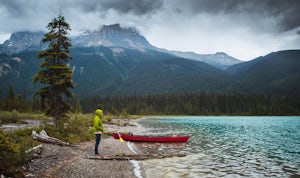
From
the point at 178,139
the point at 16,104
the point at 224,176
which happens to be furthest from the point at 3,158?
the point at 16,104

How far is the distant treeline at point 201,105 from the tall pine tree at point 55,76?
141 m

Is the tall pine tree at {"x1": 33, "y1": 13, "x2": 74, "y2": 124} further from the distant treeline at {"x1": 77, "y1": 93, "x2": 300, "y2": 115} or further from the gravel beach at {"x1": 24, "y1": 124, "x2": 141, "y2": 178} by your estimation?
the distant treeline at {"x1": 77, "y1": 93, "x2": 300, "y2": 115}

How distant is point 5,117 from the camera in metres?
50.1

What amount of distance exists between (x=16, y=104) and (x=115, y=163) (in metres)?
98.3

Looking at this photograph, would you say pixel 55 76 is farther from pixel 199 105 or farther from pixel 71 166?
pixel 199 105

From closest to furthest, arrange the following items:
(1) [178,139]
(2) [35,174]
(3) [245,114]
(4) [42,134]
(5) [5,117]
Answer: (2) [35,174] → (4) [42,134] → (1) [178,139] → (5) [5,117] → (3) [245,114]

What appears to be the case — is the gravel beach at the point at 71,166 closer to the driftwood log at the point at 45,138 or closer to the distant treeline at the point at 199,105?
the driftwood log at the point at 45,138

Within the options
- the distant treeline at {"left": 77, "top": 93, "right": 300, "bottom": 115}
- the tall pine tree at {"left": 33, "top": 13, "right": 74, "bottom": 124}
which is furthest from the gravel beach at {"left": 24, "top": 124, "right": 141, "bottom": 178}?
the distant treeline at {"left": 77, "top": 93, "right": 300, "bottom": 115}

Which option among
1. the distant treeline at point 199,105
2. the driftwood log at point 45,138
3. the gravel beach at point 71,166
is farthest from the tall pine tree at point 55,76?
the distant treeline at point 199,105

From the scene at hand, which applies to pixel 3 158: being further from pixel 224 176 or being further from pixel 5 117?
pixel 5 117

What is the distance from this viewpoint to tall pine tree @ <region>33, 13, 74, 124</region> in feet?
82.3

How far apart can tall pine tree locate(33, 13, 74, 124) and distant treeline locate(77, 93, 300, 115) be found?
14072 cm

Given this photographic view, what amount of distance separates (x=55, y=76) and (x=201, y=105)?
6728 inches

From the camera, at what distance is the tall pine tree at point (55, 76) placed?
82.3 ft
